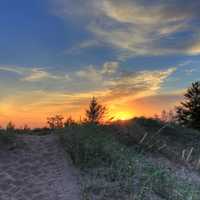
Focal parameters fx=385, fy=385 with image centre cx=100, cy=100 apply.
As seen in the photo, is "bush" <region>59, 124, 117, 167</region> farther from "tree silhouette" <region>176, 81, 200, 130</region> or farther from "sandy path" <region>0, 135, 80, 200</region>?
"tree silhouette" <region>176, 81, 200, 130</region>

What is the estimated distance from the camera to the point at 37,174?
22.6 feet

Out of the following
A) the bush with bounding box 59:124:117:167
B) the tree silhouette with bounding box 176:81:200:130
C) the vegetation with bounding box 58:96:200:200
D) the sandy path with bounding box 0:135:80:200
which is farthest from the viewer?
the tree silhouette with bounding box 176:81:200:130

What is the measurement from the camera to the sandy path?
6.14 m

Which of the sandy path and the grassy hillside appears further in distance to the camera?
the grassy hillside

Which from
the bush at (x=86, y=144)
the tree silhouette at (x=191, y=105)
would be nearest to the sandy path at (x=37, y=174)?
the bush at (x=86, y=144)

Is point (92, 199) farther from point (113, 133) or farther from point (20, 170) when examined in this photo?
point (113, 133)

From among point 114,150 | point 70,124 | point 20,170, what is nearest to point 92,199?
point 20,170

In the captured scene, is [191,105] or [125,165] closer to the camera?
[125,165]

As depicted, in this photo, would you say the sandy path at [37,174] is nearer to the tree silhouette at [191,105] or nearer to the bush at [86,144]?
the bush at [86,144]

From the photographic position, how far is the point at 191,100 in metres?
33.1

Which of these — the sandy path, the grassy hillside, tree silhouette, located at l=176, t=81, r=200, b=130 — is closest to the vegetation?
the grassy hillside

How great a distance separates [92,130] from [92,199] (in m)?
3.22

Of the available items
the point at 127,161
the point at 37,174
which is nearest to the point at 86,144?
the point at 127,161

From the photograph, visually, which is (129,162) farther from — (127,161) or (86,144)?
(86,144)
